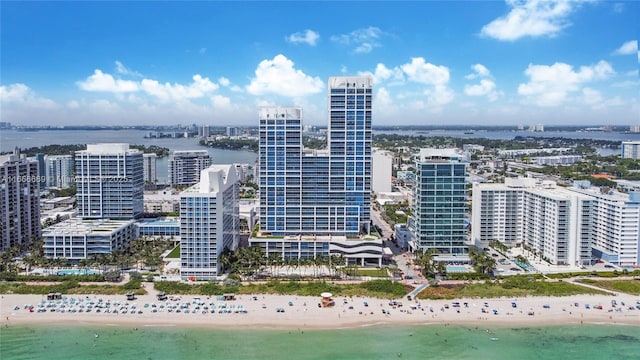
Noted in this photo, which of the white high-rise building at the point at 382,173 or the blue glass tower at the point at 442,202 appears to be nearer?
the blue glass tower at the point at 442,202

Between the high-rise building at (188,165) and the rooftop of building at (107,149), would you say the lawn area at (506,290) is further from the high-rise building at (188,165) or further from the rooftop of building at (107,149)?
the high-rise building at (188,165)

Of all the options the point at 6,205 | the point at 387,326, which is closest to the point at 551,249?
the point at 387,326

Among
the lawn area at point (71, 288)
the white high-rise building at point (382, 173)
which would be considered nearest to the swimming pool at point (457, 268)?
the lawn area at point (71, 288)

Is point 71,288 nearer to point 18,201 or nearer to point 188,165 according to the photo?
point 18,201

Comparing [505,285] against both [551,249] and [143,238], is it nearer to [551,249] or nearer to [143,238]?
[551,249]

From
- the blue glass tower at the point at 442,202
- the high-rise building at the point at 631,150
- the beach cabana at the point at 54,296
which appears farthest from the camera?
the high-rise building at the point at 631,150

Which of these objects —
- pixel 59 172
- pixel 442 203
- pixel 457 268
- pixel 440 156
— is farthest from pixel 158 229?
pixel 59 172
